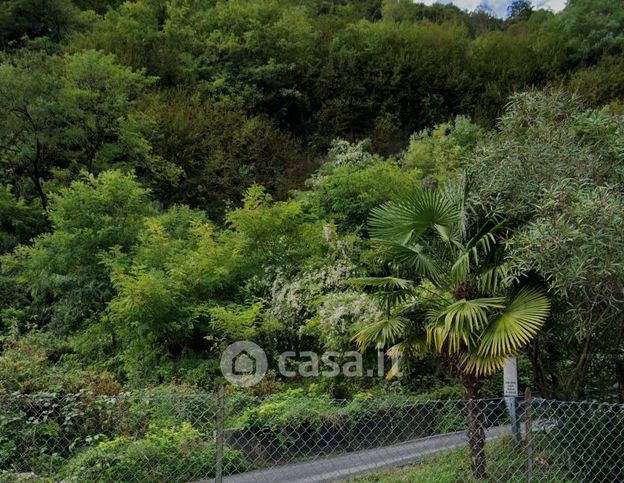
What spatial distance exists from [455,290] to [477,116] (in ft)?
63.7

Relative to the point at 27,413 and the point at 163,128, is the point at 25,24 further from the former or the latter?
the point at 27,413

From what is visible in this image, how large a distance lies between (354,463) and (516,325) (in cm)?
226

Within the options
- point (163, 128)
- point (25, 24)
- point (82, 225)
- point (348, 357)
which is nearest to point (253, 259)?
→ point (348, 357)

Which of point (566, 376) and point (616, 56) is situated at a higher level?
point (616, 56)

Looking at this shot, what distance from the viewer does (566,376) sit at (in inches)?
222

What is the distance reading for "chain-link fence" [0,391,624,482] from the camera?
4.64 m

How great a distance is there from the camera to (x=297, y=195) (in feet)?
47.1

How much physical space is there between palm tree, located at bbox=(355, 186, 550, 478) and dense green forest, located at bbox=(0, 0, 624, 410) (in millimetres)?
30

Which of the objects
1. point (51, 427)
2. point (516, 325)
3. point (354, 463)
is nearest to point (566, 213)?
point (516, 325)

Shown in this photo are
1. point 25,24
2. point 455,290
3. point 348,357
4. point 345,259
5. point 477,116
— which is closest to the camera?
point 455,290

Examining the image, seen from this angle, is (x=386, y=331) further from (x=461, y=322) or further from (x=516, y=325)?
(x=516, y=325)

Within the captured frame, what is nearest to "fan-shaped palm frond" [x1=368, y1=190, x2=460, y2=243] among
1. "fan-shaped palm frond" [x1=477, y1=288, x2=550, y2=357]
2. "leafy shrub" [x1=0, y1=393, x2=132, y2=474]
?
"fan-shaped palm frond" [x1=477, y1=288, x2=550, y2=357]

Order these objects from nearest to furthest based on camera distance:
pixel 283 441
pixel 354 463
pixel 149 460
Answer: pixel 149 460 < pixel 354 463 < pixel 283 441

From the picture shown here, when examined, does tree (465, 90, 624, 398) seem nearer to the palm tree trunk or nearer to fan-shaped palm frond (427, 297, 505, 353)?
fan-shaped palm frond (427, 297, 505, 353)
